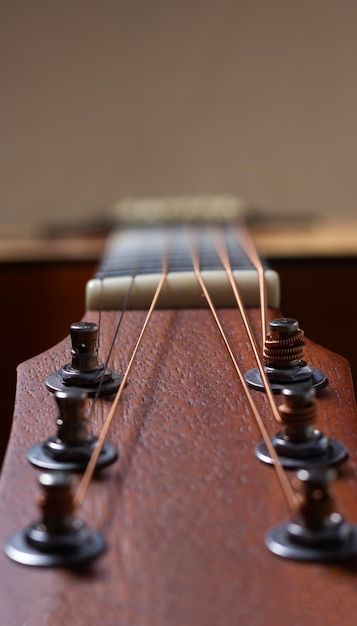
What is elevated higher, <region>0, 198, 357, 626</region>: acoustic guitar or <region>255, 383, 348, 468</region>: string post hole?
<region>255, 383, 348, 468</region>: string post hole

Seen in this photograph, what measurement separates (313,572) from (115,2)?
3357 millimetres

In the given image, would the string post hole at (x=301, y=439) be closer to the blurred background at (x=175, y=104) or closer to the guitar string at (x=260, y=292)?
the guitar string at (x=260, y=292)

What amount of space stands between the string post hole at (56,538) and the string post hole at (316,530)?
112 mm

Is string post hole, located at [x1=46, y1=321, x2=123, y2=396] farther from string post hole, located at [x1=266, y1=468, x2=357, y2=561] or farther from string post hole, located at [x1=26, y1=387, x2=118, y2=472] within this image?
string post hole, located at [x1=266, y1=468, x2=357, y2=561]

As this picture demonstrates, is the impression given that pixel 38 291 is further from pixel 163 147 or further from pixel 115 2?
pixel 115 2

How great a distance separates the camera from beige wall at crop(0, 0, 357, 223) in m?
3.64

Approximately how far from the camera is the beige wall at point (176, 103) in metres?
3.64

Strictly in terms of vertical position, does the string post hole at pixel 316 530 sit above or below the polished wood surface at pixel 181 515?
above

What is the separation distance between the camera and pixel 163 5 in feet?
12.0

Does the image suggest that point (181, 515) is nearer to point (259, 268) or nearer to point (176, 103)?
point (259, 268)

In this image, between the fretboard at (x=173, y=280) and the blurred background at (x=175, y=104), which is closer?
the fretboard at (x=173, y=280)

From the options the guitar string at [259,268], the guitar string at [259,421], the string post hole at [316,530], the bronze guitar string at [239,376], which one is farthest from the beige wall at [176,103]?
the string post hole at [316,530]

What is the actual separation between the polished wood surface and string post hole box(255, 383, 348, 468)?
0.04ft

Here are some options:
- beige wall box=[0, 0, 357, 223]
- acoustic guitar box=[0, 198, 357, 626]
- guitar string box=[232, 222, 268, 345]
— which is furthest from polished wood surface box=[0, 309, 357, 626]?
beige wall box=[0, 0, 357, 223]
